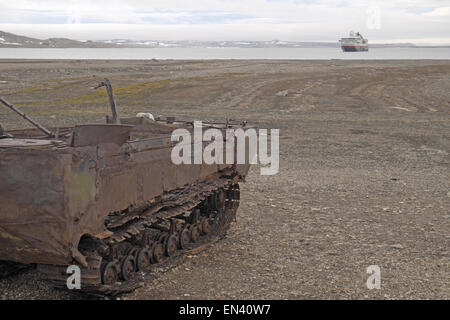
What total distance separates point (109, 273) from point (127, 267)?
36cm

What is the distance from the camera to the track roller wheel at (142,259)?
7.04m

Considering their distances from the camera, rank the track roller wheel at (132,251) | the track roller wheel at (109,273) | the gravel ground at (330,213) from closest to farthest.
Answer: the track roller wheel at (109,273) → the track roller wheel at (132,251) → the gravel ground at (330,213)

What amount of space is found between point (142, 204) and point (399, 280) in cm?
348

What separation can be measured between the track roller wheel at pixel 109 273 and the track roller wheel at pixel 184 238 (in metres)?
1.47

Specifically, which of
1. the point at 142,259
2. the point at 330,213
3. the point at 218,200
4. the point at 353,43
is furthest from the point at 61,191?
the point at 353,43

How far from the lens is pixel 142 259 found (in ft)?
23.3

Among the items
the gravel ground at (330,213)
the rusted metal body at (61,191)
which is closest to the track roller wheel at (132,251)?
the gravel ground at (330,213)

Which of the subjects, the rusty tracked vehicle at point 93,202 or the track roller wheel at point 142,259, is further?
the track roller wheel at point 142,259

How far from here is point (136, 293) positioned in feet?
22.9

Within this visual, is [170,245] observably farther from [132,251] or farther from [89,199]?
[89,199]

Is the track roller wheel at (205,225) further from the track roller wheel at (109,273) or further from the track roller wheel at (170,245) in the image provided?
the track roller wheel at (109,273)

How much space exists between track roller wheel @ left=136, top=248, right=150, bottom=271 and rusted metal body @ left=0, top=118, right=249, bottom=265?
789 mm

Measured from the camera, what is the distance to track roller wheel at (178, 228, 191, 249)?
800 centimetres

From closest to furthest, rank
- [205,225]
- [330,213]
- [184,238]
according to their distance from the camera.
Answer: [184,238]
[205,225]
[330,213]
